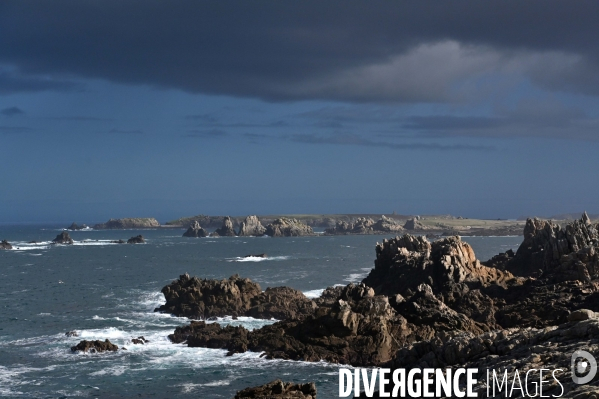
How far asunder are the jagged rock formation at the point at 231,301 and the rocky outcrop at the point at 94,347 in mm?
13669

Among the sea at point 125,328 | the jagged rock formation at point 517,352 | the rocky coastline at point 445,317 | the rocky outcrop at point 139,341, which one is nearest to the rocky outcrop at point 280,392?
the jagged rock formation at point 517,352

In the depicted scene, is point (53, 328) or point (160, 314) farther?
point (160, 314)

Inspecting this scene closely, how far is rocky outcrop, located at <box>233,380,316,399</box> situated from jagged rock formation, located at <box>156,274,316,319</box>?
37.2m

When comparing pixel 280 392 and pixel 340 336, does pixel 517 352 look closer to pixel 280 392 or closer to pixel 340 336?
pixel 280 392

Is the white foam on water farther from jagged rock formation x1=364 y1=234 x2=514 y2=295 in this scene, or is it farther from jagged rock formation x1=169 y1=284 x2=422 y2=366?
jagged rock formation x1=169 y1=284 x2=422 y2=366

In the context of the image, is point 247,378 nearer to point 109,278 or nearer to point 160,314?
point 160,314

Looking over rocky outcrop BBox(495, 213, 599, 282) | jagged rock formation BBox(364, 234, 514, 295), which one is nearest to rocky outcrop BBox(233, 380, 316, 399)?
jagged rock formation BBox(364, 234, 514, 295)

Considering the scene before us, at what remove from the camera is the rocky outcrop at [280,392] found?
2495cm

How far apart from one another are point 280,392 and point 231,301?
41.5 m

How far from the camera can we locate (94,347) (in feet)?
171

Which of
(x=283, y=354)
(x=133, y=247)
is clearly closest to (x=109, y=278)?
(x=283, y=354)

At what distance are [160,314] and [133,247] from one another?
10801cm

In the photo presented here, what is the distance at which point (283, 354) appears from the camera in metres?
48.3

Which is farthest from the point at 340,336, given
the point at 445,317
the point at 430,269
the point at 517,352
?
the point at 430,269
